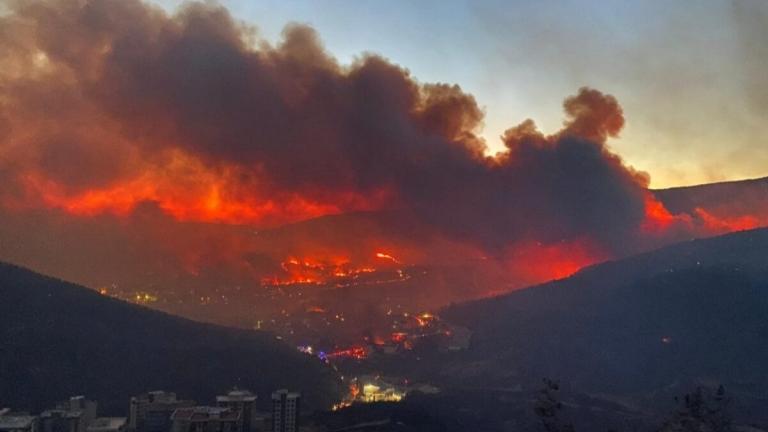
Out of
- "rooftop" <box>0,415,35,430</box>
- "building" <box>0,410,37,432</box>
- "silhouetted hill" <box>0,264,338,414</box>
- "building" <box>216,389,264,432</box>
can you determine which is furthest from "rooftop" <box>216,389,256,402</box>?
"rooftop" <box>0,415,35,430</box>

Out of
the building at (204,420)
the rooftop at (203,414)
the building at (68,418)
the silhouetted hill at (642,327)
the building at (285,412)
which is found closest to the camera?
the building at (68,418)

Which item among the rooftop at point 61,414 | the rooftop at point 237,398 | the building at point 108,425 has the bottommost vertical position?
the building at point 108,425

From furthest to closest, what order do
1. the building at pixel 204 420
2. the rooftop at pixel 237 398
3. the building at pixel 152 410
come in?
the rooftop at pixel 237 398 < the building at pixel 152 410 < the building at pixel 204 420

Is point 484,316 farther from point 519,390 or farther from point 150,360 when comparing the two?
point 150,360

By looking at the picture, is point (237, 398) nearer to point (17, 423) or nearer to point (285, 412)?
point (285, 412)

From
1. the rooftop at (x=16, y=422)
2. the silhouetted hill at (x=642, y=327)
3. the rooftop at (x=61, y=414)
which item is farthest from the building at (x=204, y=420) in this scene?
the silhouetted hill at (x=642, y=327)

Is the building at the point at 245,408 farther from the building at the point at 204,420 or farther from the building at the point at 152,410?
the building at the point at 204,420
